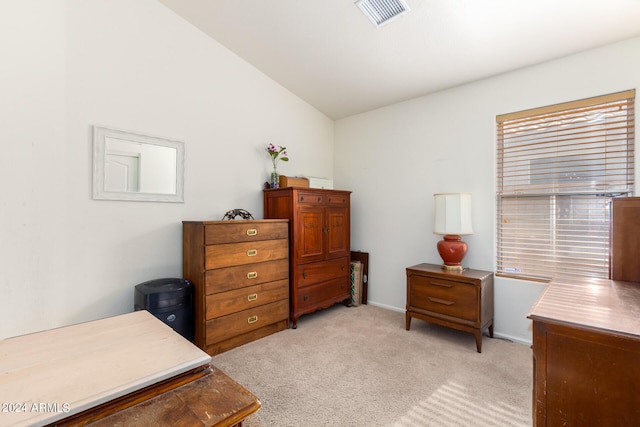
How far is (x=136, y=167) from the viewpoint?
2.40 m

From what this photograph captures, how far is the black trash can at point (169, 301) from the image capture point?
6.97ft

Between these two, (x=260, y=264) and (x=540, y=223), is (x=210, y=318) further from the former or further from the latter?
(x=540, y=223)

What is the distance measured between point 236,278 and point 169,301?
1.76ft

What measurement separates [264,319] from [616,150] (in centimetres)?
325

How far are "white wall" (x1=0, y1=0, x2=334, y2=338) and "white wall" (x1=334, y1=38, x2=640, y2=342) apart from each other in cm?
166

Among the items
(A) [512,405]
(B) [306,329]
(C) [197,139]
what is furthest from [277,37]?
(A) [512,405]

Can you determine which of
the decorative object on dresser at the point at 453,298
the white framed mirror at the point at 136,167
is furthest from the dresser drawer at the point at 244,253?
the decorative object on dresser at the point at 453,298

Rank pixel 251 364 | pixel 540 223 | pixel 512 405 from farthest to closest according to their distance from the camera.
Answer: pixel 540 223
pixel 251 364
pixel 512 405

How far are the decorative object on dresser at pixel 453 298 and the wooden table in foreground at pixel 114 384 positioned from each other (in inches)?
88.4

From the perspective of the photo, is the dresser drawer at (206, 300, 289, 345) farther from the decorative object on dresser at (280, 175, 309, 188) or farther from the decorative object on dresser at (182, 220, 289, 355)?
the decorative object on dresser at (280, 175, 309, 188)

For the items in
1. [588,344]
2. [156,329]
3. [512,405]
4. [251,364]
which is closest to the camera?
[588,344]

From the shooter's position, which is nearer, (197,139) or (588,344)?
(588,344)

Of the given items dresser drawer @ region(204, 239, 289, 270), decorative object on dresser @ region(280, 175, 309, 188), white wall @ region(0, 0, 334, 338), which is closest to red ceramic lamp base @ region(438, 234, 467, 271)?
dresser drawer @ region(204, 239, 289, 270)

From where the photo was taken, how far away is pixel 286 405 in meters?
1.75
